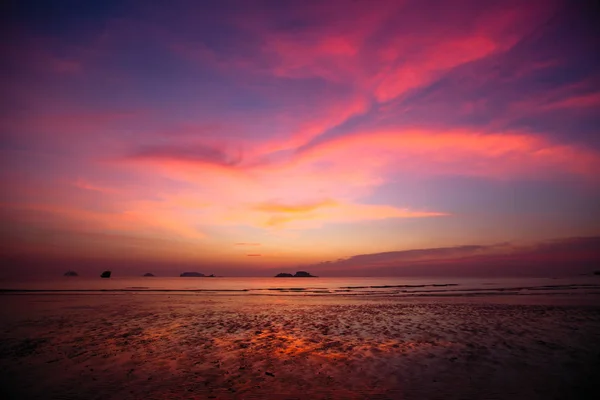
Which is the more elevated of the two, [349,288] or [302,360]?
[302,360]

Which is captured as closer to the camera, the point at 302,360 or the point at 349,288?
the point at 302,360

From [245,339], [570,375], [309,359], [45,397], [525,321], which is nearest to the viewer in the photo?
[45,397]

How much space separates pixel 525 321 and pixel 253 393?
25818 millimetres

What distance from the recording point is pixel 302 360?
51.6 feet

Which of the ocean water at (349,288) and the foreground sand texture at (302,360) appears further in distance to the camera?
the ocean water at (349,288)

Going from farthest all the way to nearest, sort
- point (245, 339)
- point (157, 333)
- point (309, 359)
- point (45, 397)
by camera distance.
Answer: point (157, 333) < point (245, 339) < point (309, 359) < point (45, 397)

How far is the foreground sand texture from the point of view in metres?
11.6

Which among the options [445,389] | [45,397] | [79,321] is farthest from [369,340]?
[79,321]

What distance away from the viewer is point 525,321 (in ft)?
89.9

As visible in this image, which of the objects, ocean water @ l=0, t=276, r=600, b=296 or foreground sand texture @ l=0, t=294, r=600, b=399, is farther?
ocean water @ l=0, t=276, r=600, b=296

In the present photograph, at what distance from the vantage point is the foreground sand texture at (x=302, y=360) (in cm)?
1162

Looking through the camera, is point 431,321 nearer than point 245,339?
No

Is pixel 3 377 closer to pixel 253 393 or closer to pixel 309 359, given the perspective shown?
pixel 253 393

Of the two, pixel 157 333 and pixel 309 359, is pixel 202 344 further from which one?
pixel 309 359
